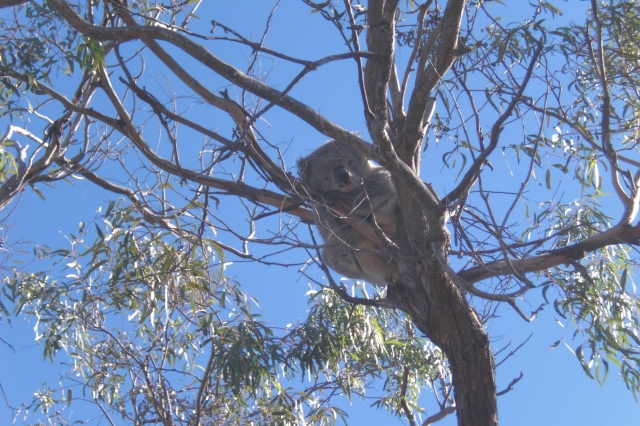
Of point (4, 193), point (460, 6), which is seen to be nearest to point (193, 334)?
point (4, 193)

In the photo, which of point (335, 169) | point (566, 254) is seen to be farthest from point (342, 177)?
point (566, 254)

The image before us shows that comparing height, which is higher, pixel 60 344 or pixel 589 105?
pixel 589 105

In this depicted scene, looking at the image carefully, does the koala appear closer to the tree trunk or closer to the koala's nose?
the koala's nose

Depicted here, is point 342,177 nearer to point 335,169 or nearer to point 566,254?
point 335,169

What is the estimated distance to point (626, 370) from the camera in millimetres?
3867

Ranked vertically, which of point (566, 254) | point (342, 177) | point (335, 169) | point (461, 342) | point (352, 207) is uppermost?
point (335, 169)

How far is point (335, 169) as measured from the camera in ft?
14.6

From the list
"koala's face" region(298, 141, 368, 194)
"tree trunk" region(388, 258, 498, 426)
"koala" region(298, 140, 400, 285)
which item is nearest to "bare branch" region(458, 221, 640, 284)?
"tree trunk" region(388, 258, 498, 426)

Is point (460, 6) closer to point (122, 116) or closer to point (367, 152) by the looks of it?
point (367, 152)

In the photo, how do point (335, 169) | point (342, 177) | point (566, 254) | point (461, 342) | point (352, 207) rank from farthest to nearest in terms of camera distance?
1. point (335, 169)
2. point (342, 177)
3. point (352, 207)
4. point (566, 254)
5. point (461, 342)

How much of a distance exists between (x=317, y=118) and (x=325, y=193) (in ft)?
3.40

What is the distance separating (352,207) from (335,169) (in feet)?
3.29

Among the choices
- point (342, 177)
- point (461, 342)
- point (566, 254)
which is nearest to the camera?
point (461, 342)

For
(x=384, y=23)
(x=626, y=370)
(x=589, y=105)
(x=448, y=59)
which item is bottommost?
(x=626, y=370)
